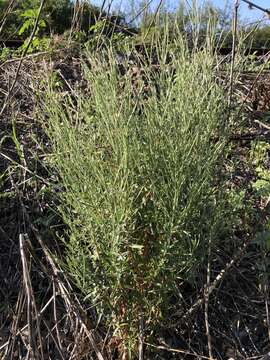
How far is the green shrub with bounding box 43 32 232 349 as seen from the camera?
207cm

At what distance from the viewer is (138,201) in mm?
2188

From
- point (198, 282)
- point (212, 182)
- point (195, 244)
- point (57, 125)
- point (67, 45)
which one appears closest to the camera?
point (195, 244)

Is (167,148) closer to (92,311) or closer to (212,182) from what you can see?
(212,182)

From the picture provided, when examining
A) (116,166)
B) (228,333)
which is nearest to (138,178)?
(116,166)

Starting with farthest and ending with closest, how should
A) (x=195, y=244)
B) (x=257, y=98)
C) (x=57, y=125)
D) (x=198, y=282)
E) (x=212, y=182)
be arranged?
1. (x=257, y=98)
2. (x=198, y=282)
3. (x=212, y=182)
4. (x=57, y=125)
5. (x=195, y=244)

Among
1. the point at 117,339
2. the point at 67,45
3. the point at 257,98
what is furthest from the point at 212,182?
the point at 67,45

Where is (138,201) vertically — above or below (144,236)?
above

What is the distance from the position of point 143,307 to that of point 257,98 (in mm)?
1921

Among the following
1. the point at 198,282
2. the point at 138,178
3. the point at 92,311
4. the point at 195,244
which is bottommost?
the point at 92,311

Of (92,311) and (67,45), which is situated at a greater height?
(67,45)

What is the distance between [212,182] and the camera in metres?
2.41

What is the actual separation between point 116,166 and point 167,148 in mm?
209

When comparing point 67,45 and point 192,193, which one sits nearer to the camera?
point 192,193

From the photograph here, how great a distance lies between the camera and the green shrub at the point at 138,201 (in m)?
2.07
